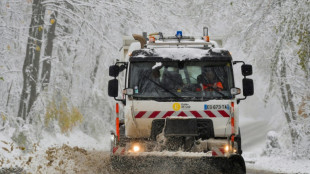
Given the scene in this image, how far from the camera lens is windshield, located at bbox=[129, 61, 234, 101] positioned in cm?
862

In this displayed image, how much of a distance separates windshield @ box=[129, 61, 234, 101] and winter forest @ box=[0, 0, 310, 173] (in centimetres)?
426

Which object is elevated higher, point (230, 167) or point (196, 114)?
point (196, 114)

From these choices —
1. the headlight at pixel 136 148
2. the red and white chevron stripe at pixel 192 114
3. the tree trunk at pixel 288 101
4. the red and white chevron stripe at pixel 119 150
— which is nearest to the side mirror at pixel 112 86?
the red and white chevron stripe at pixel 192 114

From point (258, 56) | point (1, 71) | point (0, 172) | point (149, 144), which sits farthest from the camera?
point (258, 56)

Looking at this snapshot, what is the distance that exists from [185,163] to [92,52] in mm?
12533

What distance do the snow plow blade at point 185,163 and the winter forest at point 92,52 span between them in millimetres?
5235

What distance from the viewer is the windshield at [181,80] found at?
862 cm

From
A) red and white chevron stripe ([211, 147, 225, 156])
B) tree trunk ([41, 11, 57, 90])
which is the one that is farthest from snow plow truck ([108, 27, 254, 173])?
tree trunk ([41, 11, 57, 90])

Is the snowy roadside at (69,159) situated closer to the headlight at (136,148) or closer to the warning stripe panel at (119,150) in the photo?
the warning stripe panel at (119,150)

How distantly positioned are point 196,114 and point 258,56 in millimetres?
12552

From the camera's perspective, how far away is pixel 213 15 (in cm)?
1688

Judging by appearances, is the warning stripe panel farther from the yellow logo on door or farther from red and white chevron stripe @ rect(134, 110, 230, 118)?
the yellow logo on door

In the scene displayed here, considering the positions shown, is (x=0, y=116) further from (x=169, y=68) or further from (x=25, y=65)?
(x=169, y=68)

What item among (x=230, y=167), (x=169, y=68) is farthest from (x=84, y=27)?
(x=230, y=167)
